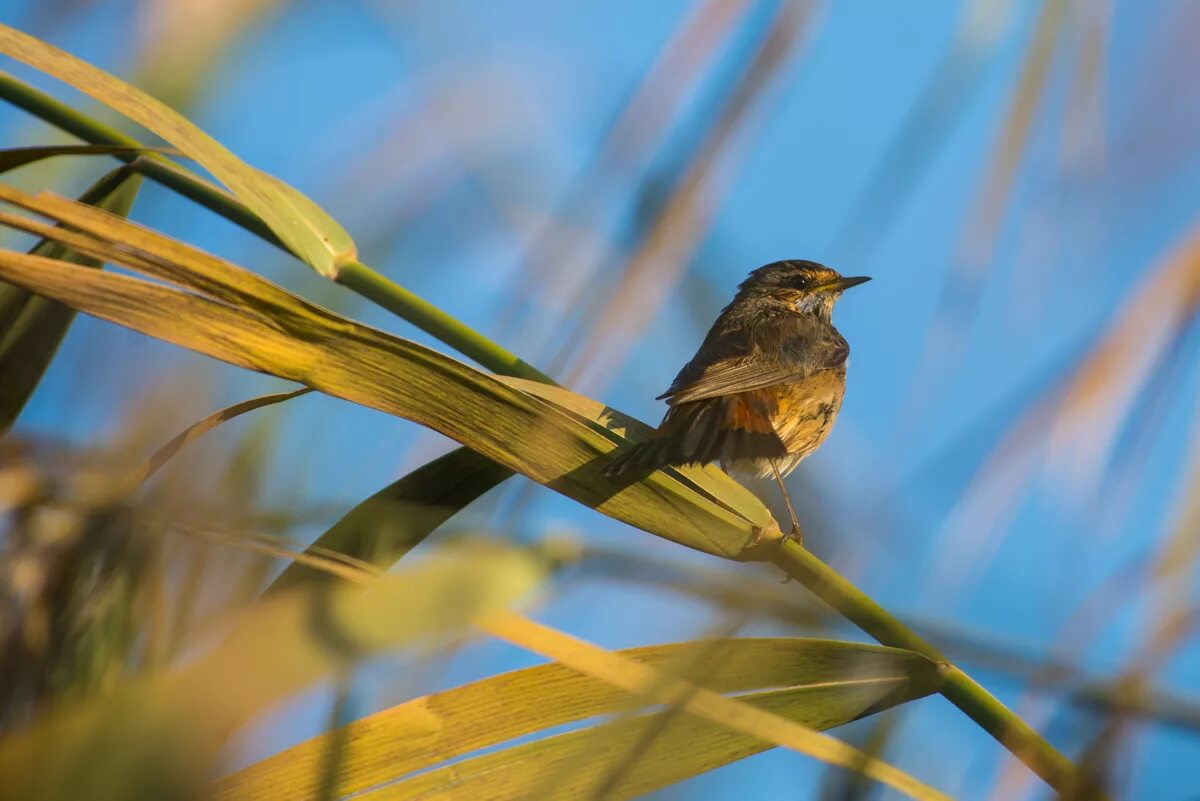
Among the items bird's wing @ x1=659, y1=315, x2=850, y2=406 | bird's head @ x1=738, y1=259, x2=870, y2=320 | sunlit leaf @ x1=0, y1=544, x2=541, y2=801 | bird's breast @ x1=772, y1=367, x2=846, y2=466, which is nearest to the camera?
sunlit leaf @ x1=0, y1=544, x2=541, y2=801

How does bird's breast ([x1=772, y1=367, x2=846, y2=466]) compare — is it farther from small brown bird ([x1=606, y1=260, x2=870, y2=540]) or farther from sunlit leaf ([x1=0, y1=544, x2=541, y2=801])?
sunlit leaf ([x1=0, y1=544, x2=541, y2=801])

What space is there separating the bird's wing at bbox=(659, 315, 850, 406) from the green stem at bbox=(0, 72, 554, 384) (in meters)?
0.86

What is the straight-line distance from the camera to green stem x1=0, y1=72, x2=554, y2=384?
6.39 feet

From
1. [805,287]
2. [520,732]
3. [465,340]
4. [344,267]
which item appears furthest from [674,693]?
[805,287]

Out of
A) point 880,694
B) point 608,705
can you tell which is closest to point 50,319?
point 608,705

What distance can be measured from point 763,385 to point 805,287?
195cm

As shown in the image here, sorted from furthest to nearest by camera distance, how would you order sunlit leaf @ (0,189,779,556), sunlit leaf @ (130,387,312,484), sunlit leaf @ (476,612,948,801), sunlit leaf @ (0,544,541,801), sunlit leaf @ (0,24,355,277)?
sunlit leaf @ (0,24,355,277), sunlit leaf @ (130,387,312,484), sunlit leaf @ (0,189,779,556), sunlit leaf @ (476,612,948,801), sunlit leaf @ (0,544,541,801)

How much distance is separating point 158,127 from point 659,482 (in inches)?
38.6

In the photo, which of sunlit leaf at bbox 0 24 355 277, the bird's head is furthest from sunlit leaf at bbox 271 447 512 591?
the bird's head

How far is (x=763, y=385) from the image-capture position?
3350mm

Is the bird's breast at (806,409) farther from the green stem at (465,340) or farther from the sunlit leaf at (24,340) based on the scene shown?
the sunlit leaf at (24,340)

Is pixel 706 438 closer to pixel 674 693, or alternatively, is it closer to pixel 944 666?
pixel 944 666

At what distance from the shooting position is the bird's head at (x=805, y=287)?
518 centimetres

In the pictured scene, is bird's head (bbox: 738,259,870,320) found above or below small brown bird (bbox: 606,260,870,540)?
above
